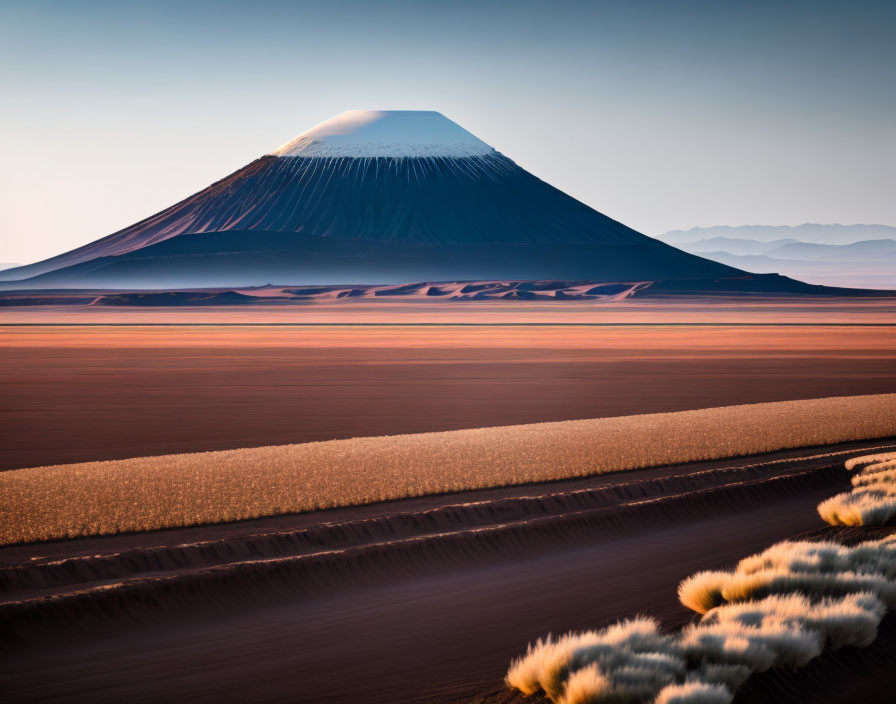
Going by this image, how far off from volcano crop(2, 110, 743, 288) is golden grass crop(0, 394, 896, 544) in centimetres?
12632

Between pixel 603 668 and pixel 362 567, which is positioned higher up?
pixel 603 668

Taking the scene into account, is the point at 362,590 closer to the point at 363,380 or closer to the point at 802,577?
the point at 802,577

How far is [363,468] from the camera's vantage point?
12891mm

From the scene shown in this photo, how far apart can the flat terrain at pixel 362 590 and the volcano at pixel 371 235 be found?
133m

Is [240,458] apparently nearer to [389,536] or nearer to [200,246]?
[389,536]

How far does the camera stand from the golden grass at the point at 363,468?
10430mm

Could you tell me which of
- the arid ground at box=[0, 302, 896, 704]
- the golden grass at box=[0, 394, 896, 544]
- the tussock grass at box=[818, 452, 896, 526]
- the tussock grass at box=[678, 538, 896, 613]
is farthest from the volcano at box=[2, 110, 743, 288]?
the tussock grass at box=[678, 538, 896, 613]

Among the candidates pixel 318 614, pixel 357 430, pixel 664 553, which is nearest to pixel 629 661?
pixel 318 614

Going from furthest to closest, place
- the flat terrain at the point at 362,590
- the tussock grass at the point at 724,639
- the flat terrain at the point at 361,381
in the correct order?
the flat terrain at the point at 361,381
the flat terrain at the point at 362,590
the tussock grass at the point at 724,639

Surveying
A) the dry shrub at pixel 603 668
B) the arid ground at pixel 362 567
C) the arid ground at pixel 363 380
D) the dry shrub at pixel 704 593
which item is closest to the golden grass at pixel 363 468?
the arid ground at pixel 362 567

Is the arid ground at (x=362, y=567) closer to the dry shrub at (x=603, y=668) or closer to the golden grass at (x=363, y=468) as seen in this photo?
the dry shrub at (x=603, y=668)

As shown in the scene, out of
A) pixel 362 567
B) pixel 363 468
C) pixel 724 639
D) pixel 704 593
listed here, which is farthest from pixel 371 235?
pixel 724 639

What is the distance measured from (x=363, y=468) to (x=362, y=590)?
15.4 ft

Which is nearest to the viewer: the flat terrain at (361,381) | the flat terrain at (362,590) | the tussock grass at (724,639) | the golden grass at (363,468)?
the tussock grass at (724,639)
